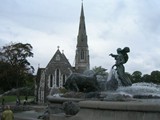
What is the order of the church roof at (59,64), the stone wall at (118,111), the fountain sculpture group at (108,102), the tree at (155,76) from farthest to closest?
the tree at (155,76)
the church roof at (59,64)
the fountain sculpture group at (108,102)
the stone wall at (118,111)

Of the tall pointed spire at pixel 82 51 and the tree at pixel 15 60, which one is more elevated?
the tall pointed spire at pixel 82 51

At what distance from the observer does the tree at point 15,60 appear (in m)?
66.1

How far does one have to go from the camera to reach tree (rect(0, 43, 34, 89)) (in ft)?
217

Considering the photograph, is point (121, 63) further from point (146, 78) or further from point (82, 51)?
point (82, 51)

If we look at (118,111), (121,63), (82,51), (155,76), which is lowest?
(118,111)

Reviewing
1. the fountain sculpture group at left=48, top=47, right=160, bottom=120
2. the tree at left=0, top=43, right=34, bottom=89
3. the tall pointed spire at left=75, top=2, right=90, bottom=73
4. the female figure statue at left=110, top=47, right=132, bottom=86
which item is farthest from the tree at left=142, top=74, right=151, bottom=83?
the fountain sculpture group at left=48, top=47, right=160, bottom=120

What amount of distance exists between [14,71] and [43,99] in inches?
910

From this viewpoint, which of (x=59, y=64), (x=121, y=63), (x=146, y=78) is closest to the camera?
(x=121, y=63)

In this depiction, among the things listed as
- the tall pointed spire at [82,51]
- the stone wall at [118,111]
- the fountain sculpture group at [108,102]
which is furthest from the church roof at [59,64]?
the stone wall at [118,111]

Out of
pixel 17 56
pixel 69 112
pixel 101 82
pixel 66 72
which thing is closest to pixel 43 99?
pixel 66 72

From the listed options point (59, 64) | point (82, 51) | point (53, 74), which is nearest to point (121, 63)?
point (53, 74)

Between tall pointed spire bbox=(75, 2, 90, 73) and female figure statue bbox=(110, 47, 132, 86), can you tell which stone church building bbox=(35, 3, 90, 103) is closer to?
tall pointed spire bbox=(75, 2, 90, 73)

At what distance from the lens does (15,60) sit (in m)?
67.1

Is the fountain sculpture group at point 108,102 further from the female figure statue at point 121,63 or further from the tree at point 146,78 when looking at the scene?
the tree at point 146,78
